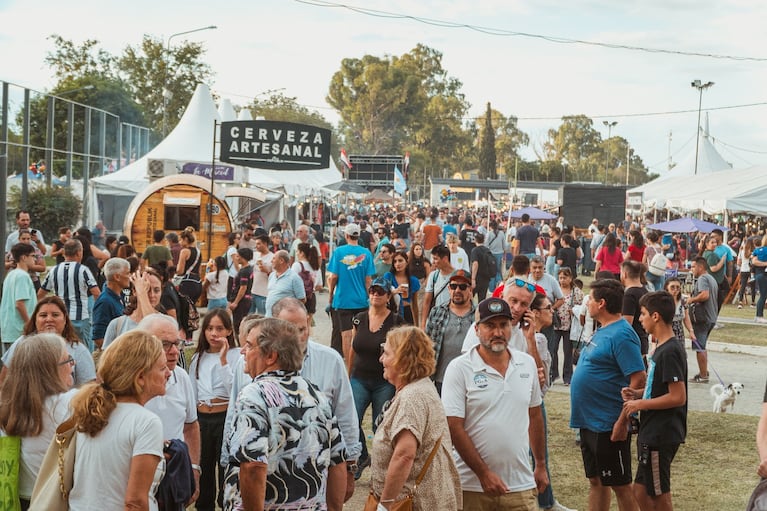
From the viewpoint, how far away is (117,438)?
350 cm

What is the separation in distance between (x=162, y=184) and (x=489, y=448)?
18.1 m

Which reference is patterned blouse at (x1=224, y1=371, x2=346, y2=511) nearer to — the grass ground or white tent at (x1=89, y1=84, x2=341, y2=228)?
the grass ground

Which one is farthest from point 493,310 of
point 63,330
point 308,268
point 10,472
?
point 308,268

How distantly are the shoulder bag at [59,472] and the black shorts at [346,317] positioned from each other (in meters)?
6.70

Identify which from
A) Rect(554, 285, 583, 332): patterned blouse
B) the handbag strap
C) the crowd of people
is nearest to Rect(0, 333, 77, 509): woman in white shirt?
the crowd of people

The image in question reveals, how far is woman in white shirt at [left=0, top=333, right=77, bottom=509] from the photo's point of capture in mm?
4121

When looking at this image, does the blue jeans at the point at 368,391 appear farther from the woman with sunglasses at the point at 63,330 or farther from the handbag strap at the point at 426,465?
the handbag strap at the point at 426,465

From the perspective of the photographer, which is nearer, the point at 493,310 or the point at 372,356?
the point at 493,310

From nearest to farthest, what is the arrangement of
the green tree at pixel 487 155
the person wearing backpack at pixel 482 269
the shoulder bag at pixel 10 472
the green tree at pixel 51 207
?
the shoulder bag at pixel 10 472 → the person wearing backpack at pixel 482 269 → the green tree at pixel 51 207 → the green tree at pixel 487 155

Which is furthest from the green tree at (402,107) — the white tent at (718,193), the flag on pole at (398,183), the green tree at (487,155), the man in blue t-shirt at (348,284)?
the man in blue t-shirt at (348,284)

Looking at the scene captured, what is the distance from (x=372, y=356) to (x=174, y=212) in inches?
607

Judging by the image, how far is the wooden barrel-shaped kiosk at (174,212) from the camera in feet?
70.6

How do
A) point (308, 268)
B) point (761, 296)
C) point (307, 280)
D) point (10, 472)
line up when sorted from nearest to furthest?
point (10, 472)
point (307, 280)
point (308, 268)
point (761, 296)

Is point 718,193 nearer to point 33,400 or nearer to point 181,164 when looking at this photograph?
point 181,164
